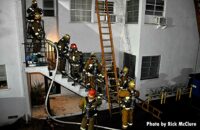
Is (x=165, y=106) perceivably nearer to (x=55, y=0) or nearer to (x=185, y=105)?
(x=185, y=105)

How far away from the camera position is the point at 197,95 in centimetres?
1080

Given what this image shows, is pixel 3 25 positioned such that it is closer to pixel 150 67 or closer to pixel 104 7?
pixel 104 7

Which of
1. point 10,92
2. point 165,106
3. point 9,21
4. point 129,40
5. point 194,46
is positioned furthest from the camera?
point 194,46

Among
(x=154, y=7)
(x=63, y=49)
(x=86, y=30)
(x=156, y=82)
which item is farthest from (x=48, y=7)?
(x=156, y=82)

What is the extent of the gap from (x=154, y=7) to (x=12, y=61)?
8422 millimetres

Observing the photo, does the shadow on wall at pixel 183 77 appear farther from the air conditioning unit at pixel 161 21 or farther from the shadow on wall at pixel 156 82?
the air conditioning unit at pixel 161 21

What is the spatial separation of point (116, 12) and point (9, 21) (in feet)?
22.1

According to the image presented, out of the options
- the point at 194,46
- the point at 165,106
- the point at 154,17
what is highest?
the point at 154,17

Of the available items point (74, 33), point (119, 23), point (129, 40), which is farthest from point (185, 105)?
point (74, 33)

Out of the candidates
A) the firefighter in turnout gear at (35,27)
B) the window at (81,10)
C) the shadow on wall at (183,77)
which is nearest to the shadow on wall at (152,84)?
the shadow on wall at (183,77)

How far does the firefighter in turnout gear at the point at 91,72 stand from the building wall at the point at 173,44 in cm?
281

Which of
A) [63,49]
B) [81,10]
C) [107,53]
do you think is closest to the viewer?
[63,49]

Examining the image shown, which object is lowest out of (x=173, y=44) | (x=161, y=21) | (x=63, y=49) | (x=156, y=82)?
(x=156, y=82)

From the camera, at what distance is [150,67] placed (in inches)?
450
